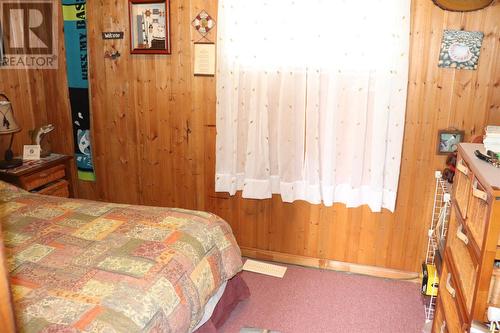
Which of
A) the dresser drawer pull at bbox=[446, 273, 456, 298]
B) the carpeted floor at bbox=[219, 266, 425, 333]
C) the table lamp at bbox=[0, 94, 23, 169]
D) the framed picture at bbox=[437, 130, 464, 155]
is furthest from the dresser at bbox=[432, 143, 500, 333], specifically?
the table lamp at bbox=[0, 94, 23, 169]

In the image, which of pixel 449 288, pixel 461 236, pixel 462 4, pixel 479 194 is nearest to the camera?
pixel 479 194

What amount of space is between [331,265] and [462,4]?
1.97 meters

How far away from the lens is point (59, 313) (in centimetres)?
155

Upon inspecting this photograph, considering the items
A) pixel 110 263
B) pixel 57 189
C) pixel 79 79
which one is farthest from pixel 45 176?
pixel 110 263

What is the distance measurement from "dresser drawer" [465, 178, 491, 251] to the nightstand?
285cm

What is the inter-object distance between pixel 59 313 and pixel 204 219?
3.21 ft

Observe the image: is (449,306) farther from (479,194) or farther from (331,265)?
(331,265)

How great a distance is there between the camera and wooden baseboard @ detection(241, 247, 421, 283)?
3.03 meters

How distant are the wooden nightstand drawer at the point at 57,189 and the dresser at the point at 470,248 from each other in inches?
112

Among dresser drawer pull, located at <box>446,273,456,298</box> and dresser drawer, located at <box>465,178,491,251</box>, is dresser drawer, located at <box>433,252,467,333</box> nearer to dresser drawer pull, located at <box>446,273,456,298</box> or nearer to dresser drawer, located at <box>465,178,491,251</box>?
dresser drawer pull, located at <box>446,273,456,298</box>

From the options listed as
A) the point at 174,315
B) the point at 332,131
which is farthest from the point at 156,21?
the point at 174,315

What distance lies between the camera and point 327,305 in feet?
8.95

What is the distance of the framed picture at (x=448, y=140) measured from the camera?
8.79ft

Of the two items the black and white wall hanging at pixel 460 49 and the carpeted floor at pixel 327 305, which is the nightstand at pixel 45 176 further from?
the black and white wall hanging at pixel 460 49
